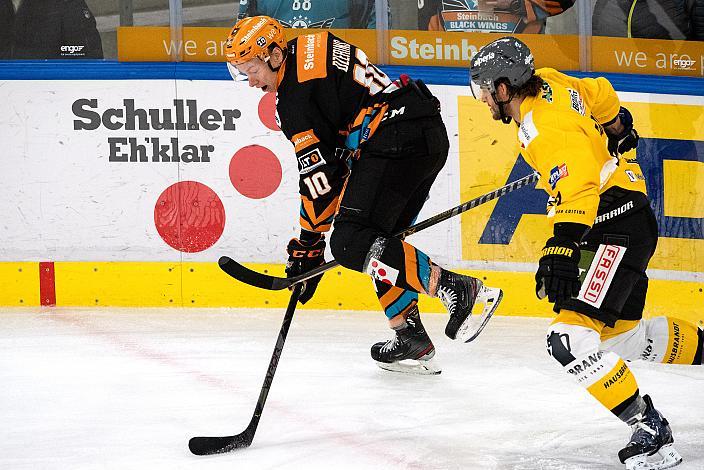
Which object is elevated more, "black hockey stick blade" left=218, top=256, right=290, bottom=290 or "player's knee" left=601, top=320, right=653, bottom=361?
"black hockey stick blade" left=218, top=256, right=290, bottom=290

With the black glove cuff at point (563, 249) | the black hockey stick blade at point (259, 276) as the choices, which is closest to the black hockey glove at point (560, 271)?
the black glove cuff at point (563, 249)

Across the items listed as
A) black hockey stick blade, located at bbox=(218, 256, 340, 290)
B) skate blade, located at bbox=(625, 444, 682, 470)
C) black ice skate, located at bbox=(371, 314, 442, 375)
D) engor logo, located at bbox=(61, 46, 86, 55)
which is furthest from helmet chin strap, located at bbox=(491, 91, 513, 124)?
engor logo, located at bbox=(61, 46, 86, 55)

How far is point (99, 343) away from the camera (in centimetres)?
426

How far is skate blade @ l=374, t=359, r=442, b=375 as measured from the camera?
3789mm

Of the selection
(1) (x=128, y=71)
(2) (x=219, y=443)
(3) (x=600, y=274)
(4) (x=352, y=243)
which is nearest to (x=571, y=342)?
(3) (x=600, y=274)

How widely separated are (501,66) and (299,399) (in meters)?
1.37

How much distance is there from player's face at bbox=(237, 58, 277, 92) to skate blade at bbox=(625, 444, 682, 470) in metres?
1.65

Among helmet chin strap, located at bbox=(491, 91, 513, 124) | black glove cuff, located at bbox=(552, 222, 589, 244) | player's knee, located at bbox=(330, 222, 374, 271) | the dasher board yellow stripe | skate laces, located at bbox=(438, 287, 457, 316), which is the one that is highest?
Result: helmet chin strap, located at bbox=(491, 91, 513, 124)

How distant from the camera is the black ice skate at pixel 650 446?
2.52 meters

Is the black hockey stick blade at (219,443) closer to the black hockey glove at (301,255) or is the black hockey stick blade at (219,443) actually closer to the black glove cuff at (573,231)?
the black hockey glove at (301,255)

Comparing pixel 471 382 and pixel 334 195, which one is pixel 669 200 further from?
pixel 334 195

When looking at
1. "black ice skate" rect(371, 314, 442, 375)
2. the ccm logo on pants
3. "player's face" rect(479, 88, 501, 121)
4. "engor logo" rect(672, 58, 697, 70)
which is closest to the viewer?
the ccm logo on pants

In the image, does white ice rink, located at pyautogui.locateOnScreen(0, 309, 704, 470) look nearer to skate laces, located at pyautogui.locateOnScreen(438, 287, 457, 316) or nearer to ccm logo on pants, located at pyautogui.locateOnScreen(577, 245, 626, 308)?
skate laces, located at pyautogui.locateOnScreen(438, 287, 457, 316)

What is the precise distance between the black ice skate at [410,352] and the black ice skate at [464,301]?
546 mm
